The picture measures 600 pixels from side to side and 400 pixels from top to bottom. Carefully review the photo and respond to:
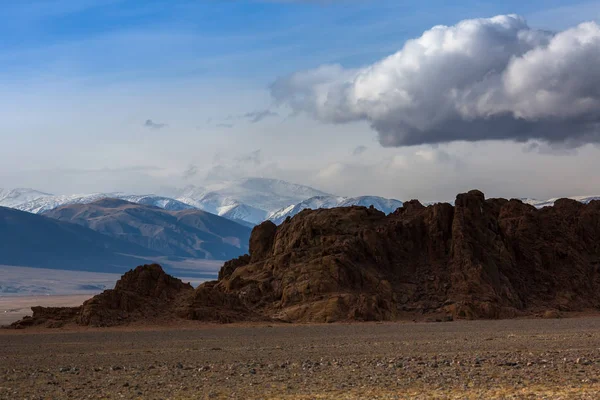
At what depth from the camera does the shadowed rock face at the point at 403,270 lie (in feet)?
225

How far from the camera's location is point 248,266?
81.1 metres

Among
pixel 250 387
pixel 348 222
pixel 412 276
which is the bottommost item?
pixel 250 387

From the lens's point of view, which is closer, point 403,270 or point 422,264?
point 403,270

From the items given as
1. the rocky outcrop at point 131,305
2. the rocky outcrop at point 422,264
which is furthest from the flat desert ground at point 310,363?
the rocky outcrop at point 422,264

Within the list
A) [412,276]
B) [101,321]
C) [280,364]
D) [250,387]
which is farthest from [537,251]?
[250,387]

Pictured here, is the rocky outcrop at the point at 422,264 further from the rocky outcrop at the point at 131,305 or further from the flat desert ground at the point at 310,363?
the flat desert ground at the point at 310,363

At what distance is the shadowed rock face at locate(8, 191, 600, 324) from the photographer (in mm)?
68438

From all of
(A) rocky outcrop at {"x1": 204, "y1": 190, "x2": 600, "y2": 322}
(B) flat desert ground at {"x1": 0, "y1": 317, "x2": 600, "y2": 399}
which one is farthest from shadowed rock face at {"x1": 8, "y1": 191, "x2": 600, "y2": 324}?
(B) flat desert ground at {"x1": 0, "y1": 317, "x2": 600, "y2": 399}

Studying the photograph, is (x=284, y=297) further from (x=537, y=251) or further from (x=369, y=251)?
(x=537, y=251)

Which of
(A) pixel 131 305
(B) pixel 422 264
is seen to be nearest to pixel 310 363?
(A) pixel 131 305

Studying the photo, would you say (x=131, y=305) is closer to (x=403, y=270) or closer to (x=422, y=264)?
(x=403, y=270)

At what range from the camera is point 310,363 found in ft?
115

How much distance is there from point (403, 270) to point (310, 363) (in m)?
42.1

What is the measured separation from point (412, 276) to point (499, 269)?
27.8ft
